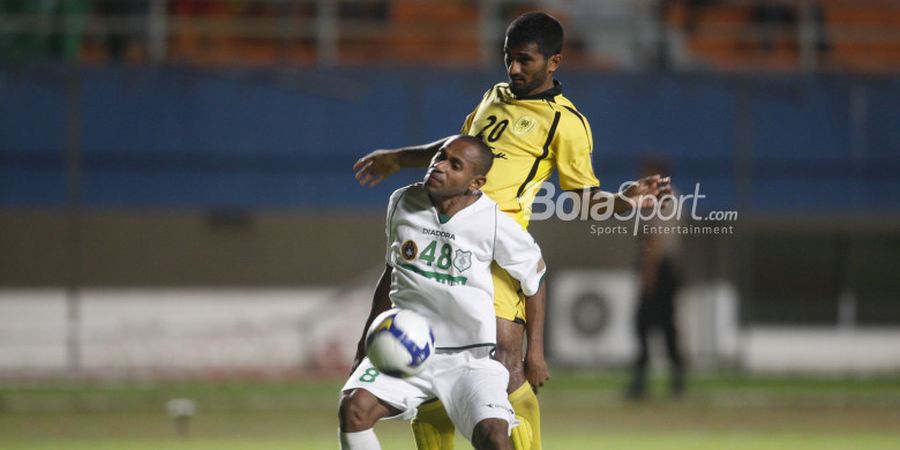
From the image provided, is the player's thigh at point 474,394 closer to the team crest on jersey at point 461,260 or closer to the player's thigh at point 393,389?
the player's thigh at point 393,389

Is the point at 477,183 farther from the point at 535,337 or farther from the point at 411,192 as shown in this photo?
the point at 535,337

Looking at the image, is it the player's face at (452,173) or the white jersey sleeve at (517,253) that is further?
the white jersey sleeve at (517,253)

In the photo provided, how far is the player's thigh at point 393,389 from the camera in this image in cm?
654

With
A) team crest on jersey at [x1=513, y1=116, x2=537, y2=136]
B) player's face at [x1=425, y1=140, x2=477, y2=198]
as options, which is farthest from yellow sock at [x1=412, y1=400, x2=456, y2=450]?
team crest on jersey at [x1=513, y1=116, x2=537, y2=136]

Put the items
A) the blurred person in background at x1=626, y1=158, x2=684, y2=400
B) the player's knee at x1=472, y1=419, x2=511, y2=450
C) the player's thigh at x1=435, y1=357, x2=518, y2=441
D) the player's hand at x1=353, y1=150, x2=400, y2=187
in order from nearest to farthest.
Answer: the player's knee at x1=472, y1=419, x2=511, y2=450
the player's thigh at x1=435, y1=357, x2=518, y2=441
the player's hand at x1=353, y1=150, x2=400, y2=187
the blurred person in background at x1=626, y1=158, x2=684, y2=400

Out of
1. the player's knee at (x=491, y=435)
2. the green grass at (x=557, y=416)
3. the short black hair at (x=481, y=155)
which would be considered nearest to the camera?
the player's knee at (x=491, y=435)

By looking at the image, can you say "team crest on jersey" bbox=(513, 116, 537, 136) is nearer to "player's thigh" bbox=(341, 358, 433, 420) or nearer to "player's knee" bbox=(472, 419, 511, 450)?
"player's thigh" bbox=(341, 358, 433, 420)

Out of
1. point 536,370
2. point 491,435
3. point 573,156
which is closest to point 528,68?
point 573,156

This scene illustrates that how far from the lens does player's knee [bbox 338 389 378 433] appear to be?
A: 6.47 m

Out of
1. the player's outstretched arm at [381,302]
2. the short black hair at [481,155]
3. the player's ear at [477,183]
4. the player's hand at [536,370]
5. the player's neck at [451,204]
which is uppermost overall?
the short black hair at [481,155]

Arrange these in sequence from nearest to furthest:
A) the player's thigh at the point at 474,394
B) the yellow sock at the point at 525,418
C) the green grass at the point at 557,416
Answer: the player's thigh at the point at 474,394, the yellow sock at the point at 525,418, the green grass at the point at 557,416

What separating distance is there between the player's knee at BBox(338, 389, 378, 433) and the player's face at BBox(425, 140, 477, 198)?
1.03 meters

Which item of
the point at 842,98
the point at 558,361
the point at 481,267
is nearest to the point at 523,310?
the point at 481,267

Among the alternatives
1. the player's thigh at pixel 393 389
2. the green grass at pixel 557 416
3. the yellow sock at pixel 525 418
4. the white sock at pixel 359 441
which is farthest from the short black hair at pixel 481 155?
the green grass at pixel 557 416
